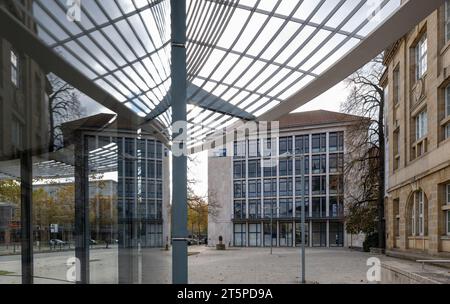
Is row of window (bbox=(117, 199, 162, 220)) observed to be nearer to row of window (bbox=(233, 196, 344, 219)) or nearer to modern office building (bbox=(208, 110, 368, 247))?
modern office building (bbox=(208, 110, 368, 247))

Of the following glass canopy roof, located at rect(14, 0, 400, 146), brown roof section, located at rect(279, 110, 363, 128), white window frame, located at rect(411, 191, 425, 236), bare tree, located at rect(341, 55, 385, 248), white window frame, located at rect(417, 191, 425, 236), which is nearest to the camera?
glass canopy roof, located at rect(14, 0, 400, 146)

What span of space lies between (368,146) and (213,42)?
3384cm

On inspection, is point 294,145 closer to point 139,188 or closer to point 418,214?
point 418,214

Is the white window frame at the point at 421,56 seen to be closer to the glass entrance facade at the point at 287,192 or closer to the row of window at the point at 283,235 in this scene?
the glass entrance facade at the point at 287,192

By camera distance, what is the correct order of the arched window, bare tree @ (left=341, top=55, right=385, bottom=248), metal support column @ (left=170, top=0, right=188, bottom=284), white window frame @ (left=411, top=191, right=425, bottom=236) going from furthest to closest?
bare tree @ (left=341, top=55, right=385, bottom=248)
white window frame @ (left=411, top=191, right=425, bottom=236)
the arched window
metal support column @ (left=170, top=0, right=188, bottom=284)

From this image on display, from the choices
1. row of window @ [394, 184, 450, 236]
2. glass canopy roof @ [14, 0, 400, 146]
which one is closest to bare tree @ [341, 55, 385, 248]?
row of window @ [394, 184, 450, 236]

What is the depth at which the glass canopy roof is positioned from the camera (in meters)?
6.77

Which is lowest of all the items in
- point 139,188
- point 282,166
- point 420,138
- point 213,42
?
point 139,188

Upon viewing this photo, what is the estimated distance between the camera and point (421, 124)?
28438 millimetres

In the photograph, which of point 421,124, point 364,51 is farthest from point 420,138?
point 364,51

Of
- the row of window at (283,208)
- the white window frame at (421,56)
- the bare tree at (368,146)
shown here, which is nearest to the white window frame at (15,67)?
the white window frame at (421,56)

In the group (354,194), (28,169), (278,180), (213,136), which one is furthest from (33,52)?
Result: (278,180)

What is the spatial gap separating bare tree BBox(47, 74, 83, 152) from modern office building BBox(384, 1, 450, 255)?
19.5 m

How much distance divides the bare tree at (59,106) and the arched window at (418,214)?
2392 cm
